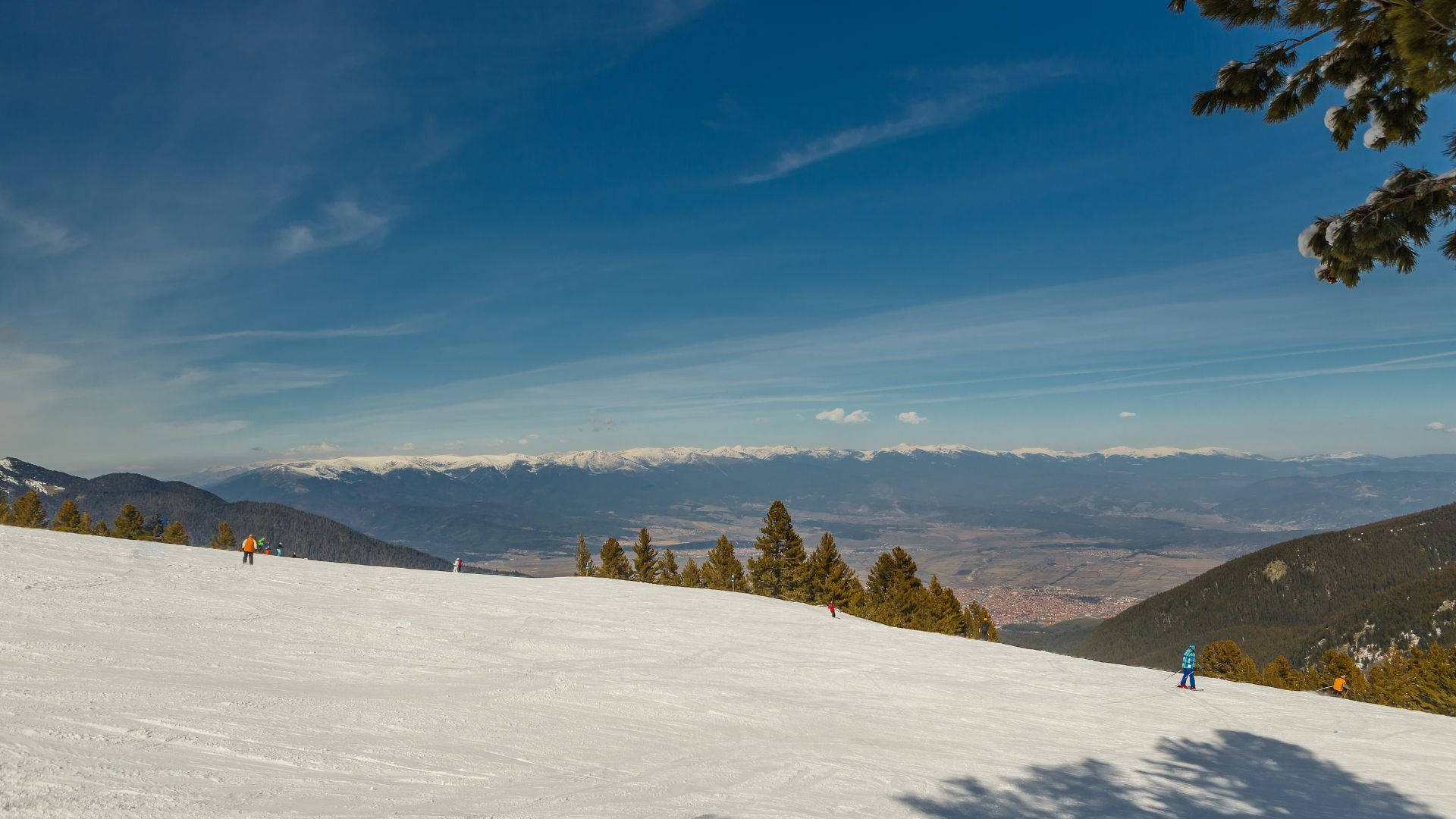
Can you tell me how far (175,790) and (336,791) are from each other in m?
1.43

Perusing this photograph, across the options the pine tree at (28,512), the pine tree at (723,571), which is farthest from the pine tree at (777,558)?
the pine tree at (28,512)

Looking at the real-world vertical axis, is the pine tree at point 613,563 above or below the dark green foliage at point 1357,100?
below

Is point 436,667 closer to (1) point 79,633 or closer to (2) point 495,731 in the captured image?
(2) point 495,731

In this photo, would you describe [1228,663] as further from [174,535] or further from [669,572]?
[174,535]

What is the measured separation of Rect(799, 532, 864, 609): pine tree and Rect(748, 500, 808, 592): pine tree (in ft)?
5.15

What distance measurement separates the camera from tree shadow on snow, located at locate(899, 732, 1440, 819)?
30.7 ft

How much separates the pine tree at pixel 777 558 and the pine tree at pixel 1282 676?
41.1 meters

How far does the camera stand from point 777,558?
67938 mm

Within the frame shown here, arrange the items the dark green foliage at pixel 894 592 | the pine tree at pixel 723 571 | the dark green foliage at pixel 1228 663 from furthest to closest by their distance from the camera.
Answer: the pine tree at pixel 723 571
the dark green foliage at pixel 1228 663
the dark green foliage at pixel 894 592

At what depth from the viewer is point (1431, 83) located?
18.8 feet

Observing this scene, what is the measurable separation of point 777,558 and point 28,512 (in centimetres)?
8590

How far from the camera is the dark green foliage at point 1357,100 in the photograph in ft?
21.1

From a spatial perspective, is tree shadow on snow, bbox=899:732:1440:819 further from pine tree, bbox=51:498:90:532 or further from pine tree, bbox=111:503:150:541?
pine tree, bbox=51:498:90:532

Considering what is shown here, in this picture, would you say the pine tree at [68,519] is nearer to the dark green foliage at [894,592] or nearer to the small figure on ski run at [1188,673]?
the dark green foliage at [894,592]
